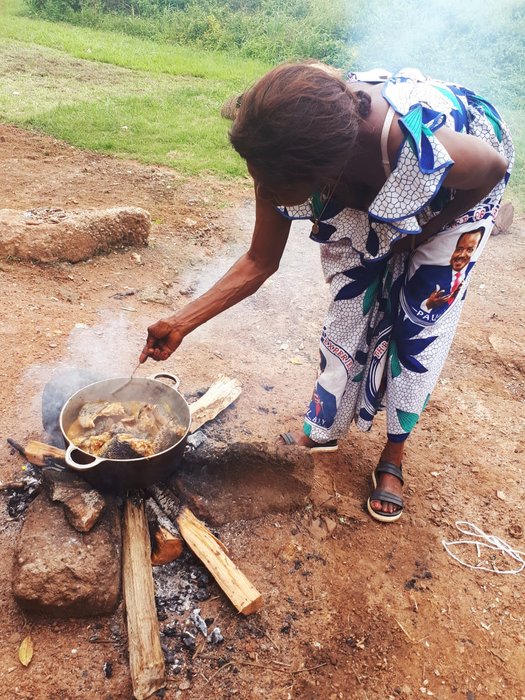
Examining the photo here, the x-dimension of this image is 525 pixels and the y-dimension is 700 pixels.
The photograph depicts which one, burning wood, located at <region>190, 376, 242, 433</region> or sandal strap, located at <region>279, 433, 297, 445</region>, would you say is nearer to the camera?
burning wood, located at <region>190, 376, 242, 433</region>

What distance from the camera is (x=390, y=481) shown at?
2619mm

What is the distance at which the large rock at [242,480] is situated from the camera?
7.63 ft

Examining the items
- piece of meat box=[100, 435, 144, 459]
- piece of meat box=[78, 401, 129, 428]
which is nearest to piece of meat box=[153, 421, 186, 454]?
piece of meat box=[100, 435, 144, 459]

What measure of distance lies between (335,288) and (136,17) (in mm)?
14837

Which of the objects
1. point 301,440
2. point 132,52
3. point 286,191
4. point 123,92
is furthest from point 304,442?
point 132,52

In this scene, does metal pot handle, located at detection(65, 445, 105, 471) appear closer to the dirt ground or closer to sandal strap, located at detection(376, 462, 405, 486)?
the dirt ground

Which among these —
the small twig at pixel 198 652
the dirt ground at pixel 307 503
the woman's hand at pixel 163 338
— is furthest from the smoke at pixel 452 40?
the small twig at pixel 198 652

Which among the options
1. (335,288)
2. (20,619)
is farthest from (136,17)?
(20,619)

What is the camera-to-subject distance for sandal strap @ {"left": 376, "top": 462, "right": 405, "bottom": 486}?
2.64 meters

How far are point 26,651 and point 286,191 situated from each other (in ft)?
6.15

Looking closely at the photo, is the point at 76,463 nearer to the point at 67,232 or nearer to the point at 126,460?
the point at 126,460

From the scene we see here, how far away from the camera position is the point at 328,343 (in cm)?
249

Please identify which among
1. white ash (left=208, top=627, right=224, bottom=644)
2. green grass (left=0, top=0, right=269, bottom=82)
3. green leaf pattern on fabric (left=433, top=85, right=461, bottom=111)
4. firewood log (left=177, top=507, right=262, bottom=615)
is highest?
green leaf pattern on fabric (left=433, top=85, right=461, bottom=111)

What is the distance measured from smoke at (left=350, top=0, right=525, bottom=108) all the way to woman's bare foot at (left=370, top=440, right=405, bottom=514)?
403 inches
